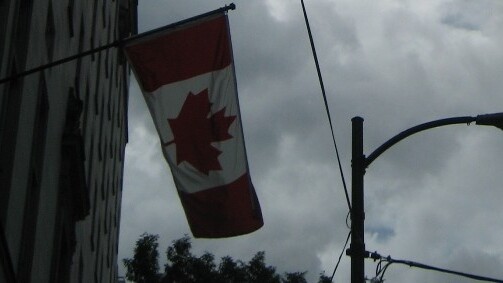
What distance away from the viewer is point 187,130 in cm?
1470

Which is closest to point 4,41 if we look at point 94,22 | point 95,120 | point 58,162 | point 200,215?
point 200,215

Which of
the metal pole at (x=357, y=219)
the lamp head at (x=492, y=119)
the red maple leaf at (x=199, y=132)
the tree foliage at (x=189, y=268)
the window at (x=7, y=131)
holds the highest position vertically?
the tree foliage at (x=189, y=268)

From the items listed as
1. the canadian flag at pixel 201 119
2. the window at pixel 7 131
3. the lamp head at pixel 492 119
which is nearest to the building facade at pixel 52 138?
the window at pixel 7 131

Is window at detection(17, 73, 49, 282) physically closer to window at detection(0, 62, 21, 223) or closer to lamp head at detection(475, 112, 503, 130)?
window at detection(0, 62, 21, 223)

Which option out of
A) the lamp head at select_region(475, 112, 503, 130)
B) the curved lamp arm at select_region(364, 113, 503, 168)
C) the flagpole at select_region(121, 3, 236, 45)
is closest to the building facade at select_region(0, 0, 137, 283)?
the flagpole at select_region(121, 3, 236, 45)

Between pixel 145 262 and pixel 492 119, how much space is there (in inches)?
1610

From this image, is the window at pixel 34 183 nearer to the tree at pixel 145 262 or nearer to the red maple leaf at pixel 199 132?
the red maple leaf at pixel 199 132

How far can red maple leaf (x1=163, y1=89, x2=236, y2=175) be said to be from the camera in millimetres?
14609

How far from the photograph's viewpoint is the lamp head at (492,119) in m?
13.1

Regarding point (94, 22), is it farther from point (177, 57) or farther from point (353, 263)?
point (353, 263)

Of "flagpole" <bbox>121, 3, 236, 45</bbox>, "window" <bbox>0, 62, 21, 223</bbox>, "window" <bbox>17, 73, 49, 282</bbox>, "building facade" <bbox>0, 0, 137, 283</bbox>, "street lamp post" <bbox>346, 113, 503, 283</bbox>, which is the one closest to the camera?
"street lamp post" <bbox>346, 113, 503, 283</bbox>

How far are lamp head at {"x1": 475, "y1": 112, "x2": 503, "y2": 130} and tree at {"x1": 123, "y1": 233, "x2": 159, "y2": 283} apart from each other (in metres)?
40.3

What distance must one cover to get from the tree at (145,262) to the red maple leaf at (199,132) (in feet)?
125

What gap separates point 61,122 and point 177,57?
29.7ft
